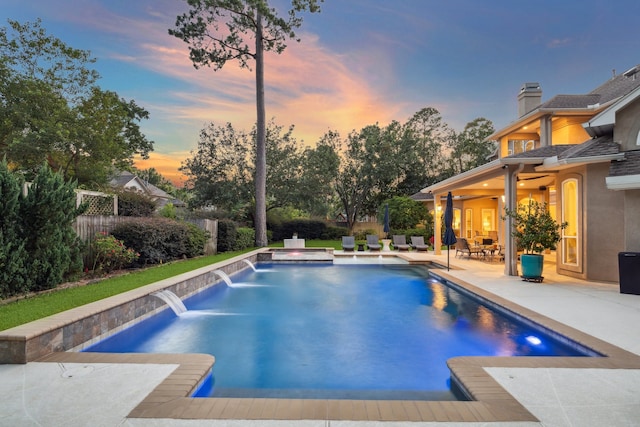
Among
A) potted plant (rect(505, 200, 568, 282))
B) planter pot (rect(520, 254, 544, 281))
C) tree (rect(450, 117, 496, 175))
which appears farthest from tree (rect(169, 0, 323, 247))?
tree (rect(450, 117, 496, 175))

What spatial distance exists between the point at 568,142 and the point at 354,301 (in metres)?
10.7

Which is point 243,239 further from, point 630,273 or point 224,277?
point 630,273

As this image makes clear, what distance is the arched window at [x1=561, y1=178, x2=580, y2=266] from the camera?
9680mm

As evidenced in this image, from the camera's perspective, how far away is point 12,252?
6.28 meters

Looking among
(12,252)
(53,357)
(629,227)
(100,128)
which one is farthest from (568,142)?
(100,128)

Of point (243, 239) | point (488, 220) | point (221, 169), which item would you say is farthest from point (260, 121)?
point (488, 220)

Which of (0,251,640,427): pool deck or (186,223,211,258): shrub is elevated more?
(186,223,211,258): shrub

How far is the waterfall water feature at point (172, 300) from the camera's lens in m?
7.17

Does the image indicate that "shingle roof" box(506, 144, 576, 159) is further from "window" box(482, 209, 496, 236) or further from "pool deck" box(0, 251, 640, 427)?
"window" box(482, 209, 496, 236)

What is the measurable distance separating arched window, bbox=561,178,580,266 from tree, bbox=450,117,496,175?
2596cm

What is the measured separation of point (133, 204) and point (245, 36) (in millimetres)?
13762

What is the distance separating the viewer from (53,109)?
1900 cm

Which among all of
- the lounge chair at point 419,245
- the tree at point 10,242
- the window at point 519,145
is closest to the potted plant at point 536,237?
the window at point 519,145

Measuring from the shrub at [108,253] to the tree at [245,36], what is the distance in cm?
1165
